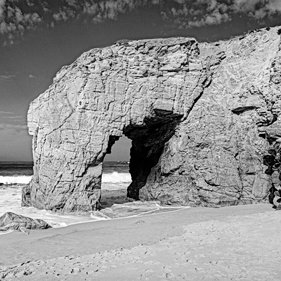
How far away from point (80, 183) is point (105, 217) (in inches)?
83.9

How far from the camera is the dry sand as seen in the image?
4.96m

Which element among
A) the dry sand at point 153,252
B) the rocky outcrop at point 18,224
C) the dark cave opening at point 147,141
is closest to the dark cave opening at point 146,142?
the dark cave opening at point 147,141

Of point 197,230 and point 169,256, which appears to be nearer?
point 169,256

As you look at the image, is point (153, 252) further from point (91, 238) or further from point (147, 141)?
point (147, 141)

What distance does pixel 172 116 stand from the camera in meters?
15.8

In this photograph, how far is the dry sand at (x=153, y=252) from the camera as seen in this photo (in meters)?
4.96

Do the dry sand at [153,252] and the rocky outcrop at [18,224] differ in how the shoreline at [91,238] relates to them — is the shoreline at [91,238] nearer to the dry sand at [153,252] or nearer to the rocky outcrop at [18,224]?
the dry sand at [153,252]

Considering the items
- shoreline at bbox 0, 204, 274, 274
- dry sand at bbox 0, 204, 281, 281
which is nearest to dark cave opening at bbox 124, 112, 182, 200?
shoreline at bbox 0, 204, 274, 274

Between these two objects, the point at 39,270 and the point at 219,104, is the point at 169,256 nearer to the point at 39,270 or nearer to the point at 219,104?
the point at 39,270

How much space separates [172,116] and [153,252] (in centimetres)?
1035

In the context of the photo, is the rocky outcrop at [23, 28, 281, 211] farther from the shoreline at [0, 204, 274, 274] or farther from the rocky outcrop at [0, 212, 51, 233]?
the shoreline at [0, 204, 274, 274]

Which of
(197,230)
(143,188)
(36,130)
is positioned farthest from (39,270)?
(143,188)

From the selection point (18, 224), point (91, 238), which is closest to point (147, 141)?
point (18, 224)

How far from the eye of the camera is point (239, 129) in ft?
47.7
